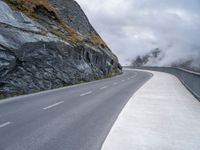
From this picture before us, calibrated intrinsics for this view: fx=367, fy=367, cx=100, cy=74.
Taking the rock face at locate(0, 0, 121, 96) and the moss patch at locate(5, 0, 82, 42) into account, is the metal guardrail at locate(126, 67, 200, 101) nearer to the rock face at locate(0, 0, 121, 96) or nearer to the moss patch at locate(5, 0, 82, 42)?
the rock face at locate(0, 0, 121, 96)

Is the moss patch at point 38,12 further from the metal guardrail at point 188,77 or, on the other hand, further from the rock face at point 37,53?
the metal guardrail at point 188,77

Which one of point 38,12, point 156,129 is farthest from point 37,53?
point 156,129

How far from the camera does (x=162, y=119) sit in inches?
441

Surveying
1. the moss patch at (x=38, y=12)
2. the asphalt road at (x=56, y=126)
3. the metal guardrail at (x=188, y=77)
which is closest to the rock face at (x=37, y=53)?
the moss patch at (x=38, y=12)

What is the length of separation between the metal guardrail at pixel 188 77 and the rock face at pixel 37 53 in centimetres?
887

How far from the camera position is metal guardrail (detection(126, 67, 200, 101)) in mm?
18403

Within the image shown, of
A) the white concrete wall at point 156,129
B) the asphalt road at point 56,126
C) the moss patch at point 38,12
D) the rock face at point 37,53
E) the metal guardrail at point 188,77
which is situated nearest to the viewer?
the white concrete wall at point 156,129

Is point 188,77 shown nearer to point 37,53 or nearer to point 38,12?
point 37,53

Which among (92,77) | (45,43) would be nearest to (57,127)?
(45,43)

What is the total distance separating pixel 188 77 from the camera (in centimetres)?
2500

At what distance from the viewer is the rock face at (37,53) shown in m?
21.9

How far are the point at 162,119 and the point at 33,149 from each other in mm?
4989

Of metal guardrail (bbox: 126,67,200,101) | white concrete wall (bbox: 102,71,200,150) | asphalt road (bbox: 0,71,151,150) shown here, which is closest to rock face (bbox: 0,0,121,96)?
asphalt road (bbox: 0,71,151,150)

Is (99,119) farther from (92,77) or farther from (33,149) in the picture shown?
(92,77)
